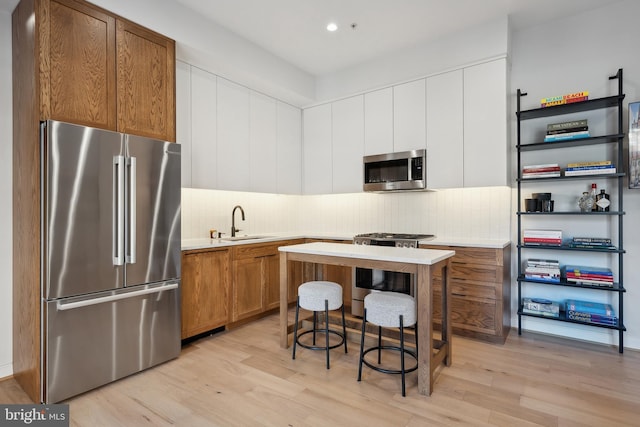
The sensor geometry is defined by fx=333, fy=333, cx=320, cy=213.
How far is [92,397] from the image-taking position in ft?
7.06

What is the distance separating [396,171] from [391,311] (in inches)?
79.5

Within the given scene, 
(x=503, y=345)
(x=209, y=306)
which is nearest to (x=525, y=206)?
(x=503, y=345)

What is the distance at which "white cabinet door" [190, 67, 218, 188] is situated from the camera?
132 inches

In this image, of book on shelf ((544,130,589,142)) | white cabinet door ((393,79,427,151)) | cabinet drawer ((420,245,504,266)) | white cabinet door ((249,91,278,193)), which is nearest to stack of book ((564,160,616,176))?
book on shelf ((544,130,589,142))

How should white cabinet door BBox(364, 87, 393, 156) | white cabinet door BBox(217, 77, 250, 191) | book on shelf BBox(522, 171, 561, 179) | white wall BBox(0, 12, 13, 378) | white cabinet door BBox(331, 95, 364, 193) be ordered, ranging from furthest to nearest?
white cabinet door BBox(331, 95, 364, 193)
white cabinet door BBox(364, 87, 393, 156)
white cabinet door BBox(217, 77, 250, 191)
book on shelf BBox(522, 171, 561, 179)
white wall BBox(0, 12, 13, 378)

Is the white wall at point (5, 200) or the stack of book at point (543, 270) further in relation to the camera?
the stack of book at point (543, 270)

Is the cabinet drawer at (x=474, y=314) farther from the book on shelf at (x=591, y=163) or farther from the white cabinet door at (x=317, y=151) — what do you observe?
the white cabinet door at (x=317, y=151)

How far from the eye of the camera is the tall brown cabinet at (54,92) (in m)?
2.09

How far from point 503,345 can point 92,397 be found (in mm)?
3198

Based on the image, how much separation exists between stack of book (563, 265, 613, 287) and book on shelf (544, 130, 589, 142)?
1.17 m

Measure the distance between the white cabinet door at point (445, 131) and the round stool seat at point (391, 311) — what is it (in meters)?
1.74

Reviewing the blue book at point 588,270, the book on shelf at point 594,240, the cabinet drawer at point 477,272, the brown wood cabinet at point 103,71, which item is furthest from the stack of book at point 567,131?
the brown wood cabinet at point 103,71

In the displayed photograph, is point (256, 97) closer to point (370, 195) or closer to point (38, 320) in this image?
point (370, 195)

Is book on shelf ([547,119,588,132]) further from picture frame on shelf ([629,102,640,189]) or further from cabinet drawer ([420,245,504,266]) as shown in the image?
cabinet drawer ([420,245,504,266])
